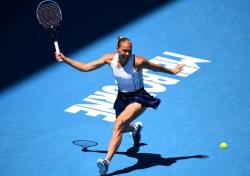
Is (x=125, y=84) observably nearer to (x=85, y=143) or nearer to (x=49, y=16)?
(x=85, y=143)

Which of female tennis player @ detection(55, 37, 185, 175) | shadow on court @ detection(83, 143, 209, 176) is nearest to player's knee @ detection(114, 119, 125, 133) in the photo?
female tennis player @ detection(55, 37, 185, 175)

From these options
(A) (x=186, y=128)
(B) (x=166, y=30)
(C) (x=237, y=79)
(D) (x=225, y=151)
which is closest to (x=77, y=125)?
(A) (x=186, y=128)

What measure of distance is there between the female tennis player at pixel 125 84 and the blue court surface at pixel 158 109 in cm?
60

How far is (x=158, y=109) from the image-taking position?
11.9m

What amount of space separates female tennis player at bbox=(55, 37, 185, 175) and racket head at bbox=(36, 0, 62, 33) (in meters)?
1.06

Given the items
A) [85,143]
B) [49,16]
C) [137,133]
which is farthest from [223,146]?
[49,16]

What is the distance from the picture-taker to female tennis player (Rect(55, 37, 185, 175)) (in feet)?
32.2

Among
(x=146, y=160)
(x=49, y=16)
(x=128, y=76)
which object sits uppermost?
(x=49, y=16)

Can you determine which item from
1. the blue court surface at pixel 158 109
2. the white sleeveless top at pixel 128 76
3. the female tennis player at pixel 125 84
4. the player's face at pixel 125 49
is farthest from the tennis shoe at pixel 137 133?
the player's face at pixel 125 49

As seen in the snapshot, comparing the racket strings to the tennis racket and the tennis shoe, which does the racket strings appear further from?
the tennis shoe

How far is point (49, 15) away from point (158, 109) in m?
2.57

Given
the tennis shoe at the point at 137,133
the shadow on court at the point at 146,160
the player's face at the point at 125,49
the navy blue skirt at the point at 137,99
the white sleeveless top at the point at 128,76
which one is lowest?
the shadow on court at the point at 146,160

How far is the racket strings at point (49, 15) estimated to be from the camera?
10914 millimetres

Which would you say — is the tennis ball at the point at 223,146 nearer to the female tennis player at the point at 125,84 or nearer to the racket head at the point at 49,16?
the female tennis player at the point at 125,84
